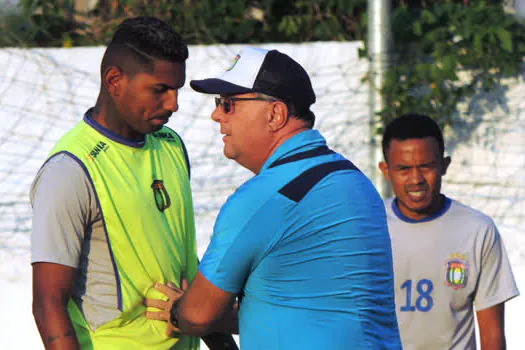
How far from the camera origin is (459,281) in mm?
3764

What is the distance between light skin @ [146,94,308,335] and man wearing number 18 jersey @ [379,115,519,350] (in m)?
1.33

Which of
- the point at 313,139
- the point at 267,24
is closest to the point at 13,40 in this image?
the point at 267,24

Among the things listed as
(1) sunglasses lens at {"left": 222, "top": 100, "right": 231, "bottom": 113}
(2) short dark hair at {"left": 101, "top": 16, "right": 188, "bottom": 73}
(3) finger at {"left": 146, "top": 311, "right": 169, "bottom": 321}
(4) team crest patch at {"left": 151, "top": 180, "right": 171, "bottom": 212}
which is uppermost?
(2) short dark hair at {"left": 101, "top": 16, "right": 188, "bottom": 73}

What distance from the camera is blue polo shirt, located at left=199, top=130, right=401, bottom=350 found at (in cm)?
248

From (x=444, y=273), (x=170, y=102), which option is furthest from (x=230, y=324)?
(x=444, y=273)

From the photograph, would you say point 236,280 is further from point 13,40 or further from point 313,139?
point 13,40

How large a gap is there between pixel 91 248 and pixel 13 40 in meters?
5.15

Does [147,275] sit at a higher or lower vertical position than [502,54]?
lower

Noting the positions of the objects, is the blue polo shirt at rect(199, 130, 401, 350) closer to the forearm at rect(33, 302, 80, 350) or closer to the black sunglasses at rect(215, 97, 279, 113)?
the black sunglasses at rect(215, 97, 279, 113)

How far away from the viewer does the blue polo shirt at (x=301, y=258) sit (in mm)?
2484

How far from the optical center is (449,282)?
3.77m

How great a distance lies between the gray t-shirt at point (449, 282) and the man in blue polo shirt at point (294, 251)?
3.78ft

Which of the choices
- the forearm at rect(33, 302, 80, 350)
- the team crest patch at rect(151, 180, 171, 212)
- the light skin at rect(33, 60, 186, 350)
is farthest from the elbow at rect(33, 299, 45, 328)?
the light skin at rect(33, 60, 186, 350)

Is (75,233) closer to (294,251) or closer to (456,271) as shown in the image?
(294,251)
